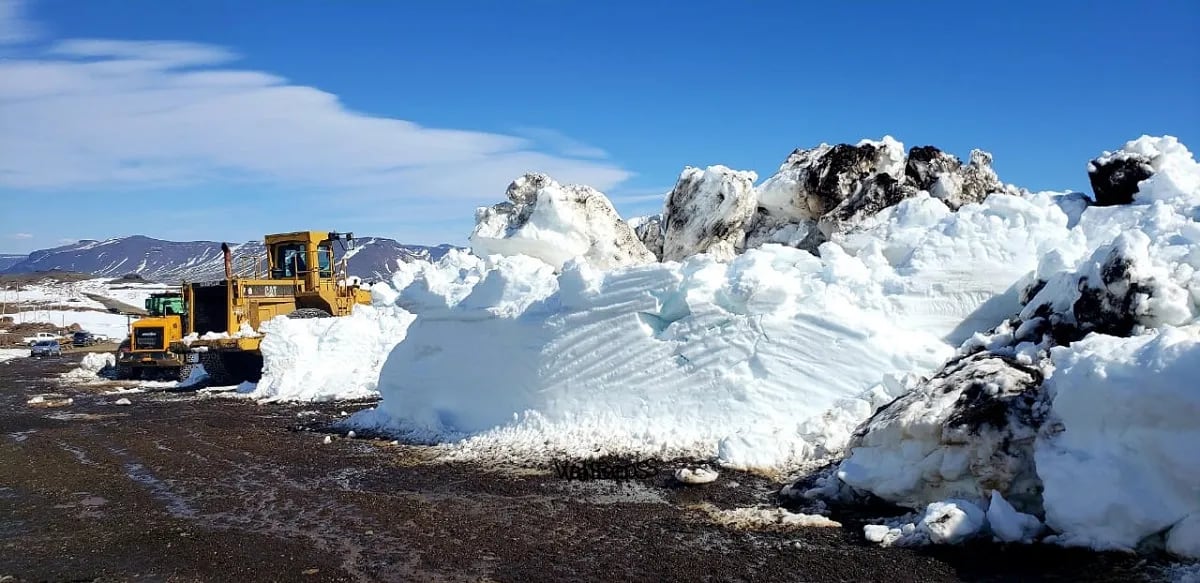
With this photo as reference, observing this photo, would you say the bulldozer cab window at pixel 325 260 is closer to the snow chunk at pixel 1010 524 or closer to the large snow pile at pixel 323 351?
the large snow pile at pixel 323 351

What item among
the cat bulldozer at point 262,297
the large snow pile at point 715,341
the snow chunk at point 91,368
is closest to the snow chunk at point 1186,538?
the large snow pile at point 715,341

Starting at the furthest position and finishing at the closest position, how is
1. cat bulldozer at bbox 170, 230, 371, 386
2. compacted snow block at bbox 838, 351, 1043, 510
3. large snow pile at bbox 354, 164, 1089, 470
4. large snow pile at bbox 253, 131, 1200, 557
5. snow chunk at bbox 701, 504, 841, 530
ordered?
1. cat bulldozer at bbox 170, 230, 371, 386
2. large snow pile at bbox 354, 164, 1089, 470
3. snow chunk at bbox 701, 504, 841, 530
4. compacted snow block at bbox 838, 351, 1043, 510
5. large snow pile at bbox 253, 131, 1200, 557

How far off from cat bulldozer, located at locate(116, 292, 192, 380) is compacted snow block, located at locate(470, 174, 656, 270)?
8.40 m

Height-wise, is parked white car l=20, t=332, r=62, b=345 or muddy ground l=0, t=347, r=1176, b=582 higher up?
parked white car l=20, t=332, r=62, b=345

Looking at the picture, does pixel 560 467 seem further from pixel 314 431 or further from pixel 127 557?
pixel 314 431

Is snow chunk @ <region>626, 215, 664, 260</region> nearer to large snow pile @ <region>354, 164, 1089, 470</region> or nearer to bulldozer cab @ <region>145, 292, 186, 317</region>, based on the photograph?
large snow pile @ <region>354, 164, 1089, 470</region>

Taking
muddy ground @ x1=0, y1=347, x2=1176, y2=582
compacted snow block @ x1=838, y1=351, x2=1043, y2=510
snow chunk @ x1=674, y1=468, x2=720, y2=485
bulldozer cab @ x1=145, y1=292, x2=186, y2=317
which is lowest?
muddy ground @ x1=0, y1=347, x2=1176, y2=582

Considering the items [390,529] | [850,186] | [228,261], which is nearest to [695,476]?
[390,529]

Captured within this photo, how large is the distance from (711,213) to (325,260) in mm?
9530

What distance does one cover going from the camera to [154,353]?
59.9 ft

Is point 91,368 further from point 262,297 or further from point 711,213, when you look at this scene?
point 711,213

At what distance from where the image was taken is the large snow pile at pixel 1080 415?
16.5 ft

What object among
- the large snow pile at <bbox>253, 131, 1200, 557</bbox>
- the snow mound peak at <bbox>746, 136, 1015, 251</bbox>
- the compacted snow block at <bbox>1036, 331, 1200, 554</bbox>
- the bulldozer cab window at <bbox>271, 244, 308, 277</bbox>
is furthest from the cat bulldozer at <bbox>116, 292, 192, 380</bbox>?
the compacted snow block at <bbox>1036, 331, 1200, 554</bbox>

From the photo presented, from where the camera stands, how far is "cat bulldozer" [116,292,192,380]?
1828cm
